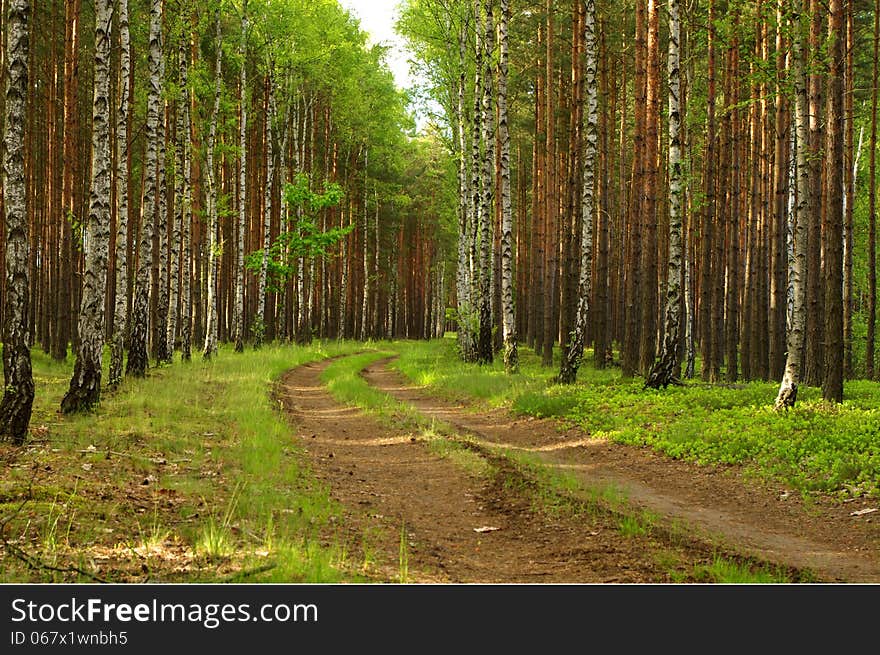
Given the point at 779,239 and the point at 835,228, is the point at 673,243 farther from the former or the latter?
the point at 779,239

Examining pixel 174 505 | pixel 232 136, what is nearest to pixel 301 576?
pixel 174 505

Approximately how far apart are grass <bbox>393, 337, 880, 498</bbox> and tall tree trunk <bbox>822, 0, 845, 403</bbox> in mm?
678

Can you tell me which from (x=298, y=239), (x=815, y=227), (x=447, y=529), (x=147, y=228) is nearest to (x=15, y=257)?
(x=447, y=529)

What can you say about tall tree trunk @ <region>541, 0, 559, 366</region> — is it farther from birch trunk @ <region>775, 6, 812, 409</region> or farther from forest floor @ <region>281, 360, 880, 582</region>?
forest floor @ <region>281, 360, 880, 582</region>

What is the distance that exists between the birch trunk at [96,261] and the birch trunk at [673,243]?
461 inches

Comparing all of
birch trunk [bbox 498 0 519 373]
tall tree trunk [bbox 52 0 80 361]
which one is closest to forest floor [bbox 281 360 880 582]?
birch trunk [bbox 498 0 519 373]

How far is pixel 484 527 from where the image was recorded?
24.8 ft

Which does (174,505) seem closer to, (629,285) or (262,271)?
(629,285)

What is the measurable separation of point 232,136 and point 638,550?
35.4m

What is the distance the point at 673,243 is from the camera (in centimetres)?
1641

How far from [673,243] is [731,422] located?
5.46m

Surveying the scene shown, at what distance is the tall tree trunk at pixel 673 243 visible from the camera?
634 inches

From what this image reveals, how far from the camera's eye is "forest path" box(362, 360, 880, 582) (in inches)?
271

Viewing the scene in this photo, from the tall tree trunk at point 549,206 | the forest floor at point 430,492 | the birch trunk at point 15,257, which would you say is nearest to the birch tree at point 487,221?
the tall tree trunk at point 549,206
